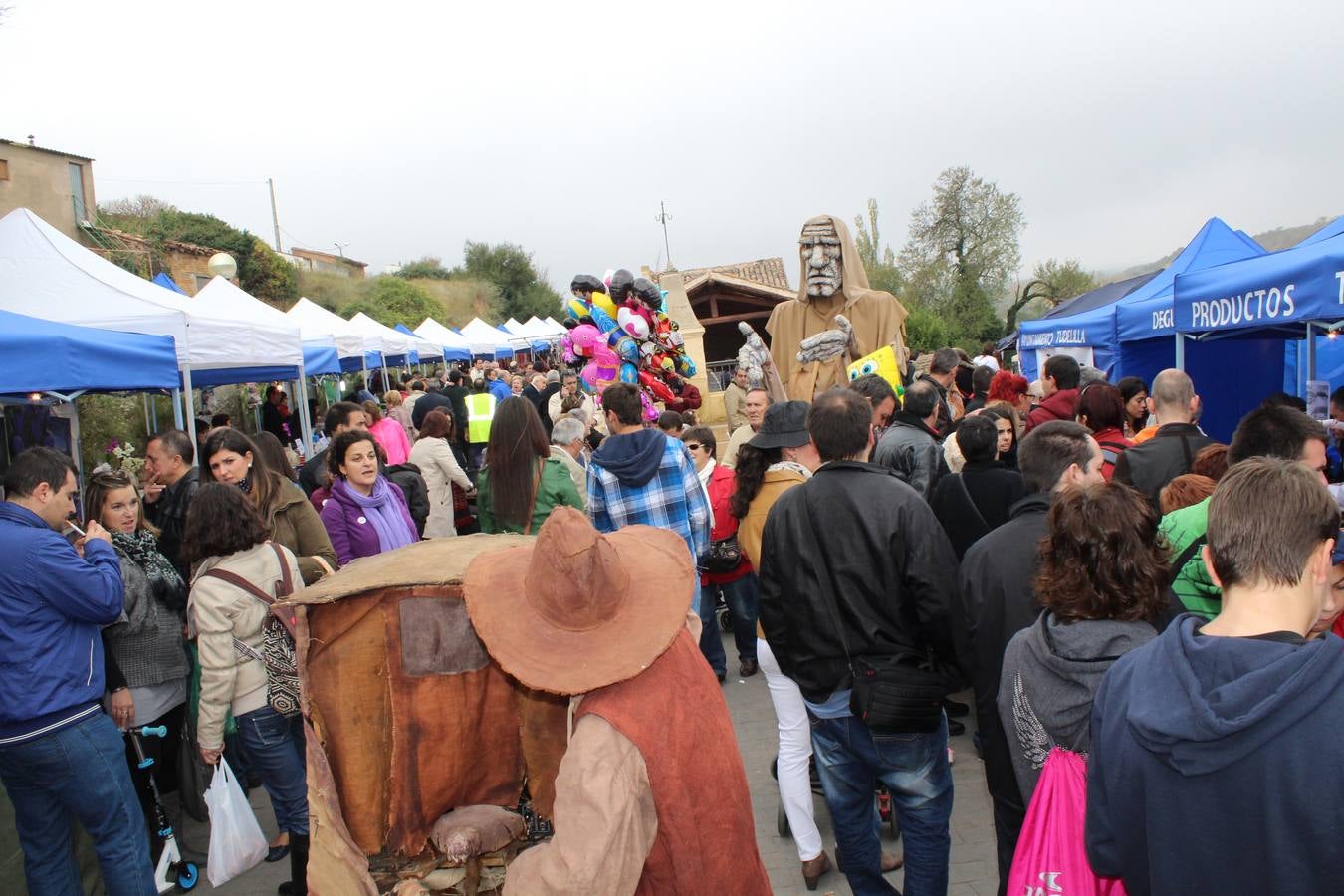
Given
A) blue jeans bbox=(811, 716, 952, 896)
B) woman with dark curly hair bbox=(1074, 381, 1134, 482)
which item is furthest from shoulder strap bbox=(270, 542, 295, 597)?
woman with dark curly hair bbox=(1074, 381, 1134, 482)

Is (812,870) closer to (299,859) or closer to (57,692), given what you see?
(299,859)

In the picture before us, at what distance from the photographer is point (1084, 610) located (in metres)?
2.17

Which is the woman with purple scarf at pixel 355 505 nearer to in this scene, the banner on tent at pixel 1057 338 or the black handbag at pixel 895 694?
the black handbag at pixel 895 694

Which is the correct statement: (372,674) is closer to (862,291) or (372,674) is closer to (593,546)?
(593,546)

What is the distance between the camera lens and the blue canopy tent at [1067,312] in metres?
11.7

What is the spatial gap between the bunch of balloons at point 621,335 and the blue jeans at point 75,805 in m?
4.79

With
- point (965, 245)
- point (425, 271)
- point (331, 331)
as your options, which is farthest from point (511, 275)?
point (331, 331)

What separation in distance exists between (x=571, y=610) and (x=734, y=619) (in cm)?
422

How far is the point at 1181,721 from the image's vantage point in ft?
5.01

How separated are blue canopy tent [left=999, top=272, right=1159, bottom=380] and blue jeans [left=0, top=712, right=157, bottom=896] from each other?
34.2ft

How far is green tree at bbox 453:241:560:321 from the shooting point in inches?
2308

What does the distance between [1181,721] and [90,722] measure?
350cm

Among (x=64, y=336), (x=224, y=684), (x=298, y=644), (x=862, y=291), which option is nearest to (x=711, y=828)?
(x=298, y=644)

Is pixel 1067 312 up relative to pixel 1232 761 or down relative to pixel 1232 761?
up
